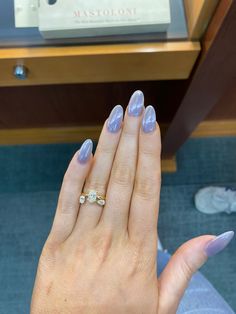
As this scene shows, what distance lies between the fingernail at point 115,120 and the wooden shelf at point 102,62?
3.6 inches

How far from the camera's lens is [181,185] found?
110 cm

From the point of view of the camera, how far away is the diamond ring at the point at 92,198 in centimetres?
53

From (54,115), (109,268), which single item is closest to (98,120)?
(54,115)

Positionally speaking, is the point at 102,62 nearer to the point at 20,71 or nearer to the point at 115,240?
the point at 20,71

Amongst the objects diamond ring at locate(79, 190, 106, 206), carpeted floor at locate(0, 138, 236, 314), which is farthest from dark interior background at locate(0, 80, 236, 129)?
diamond ring at locate(79, 190, 106, 206)

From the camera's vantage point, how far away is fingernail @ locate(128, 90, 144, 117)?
48cm

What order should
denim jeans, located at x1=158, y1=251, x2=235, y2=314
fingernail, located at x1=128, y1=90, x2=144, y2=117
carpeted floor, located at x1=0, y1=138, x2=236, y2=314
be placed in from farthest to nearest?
carpeted floor, located at x1=0, y1=138, x2=236, y2=314 → denim jeans, located at x1=158, y1=251, x2=235, y2=314 → fingernail, located at x1=128, y1=90, x2=144, y2=117

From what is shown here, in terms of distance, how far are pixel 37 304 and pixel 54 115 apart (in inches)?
22.3

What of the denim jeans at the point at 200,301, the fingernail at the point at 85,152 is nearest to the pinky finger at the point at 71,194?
the fingernail at the point at 85,152

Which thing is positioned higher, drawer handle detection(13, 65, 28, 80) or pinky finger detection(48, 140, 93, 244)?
drawer handle detection(13, 65, 28, 80)

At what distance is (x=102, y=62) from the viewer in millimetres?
552

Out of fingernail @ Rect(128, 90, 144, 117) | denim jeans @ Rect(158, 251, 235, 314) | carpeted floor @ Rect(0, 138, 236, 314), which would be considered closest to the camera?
fingernail @ Rect(128, 90, 144, 117)

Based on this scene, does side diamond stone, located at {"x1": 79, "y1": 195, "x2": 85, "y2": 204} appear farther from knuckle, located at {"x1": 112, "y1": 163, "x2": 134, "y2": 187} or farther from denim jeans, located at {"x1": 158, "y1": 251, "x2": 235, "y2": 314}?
denim jeans, located at {"x1": 158, "y1": 251, "x2": 235, "y2": 314}

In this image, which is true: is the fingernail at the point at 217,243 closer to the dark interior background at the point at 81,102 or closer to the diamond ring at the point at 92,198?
the diamond ring at the point at 92,198
